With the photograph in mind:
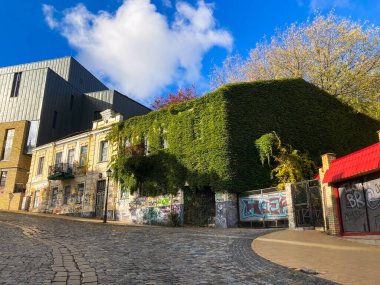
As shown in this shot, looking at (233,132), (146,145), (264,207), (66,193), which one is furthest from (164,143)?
(66,193)

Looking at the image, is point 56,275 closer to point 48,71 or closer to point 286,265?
point 286,265

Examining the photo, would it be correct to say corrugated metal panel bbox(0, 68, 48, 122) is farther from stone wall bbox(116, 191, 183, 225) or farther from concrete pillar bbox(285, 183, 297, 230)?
concrete pillar bbox(285, 183, 297, 230)

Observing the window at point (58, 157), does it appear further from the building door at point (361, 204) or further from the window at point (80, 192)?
the building door at point (361, 204)

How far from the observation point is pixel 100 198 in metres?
→ 26.6

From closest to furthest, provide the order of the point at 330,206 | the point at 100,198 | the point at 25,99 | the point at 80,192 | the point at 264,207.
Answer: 1. the point at 330,206
2. the point at 264,207
3. the point at 100,198
4. the point at 80,192
5. the point at 25,99

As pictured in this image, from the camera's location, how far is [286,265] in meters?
7.22

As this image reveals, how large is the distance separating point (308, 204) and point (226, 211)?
514 centimetres

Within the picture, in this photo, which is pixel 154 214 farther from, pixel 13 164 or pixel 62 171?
pixel 13 164

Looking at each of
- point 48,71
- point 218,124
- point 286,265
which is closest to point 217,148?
point 218,124

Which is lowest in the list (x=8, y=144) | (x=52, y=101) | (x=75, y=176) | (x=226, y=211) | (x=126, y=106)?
(x=226, y=211)

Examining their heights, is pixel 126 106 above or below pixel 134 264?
above

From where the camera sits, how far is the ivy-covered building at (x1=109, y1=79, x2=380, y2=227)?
66.6 ft

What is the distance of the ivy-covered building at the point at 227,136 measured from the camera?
2030 centimetres

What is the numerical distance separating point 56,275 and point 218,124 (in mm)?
16435
